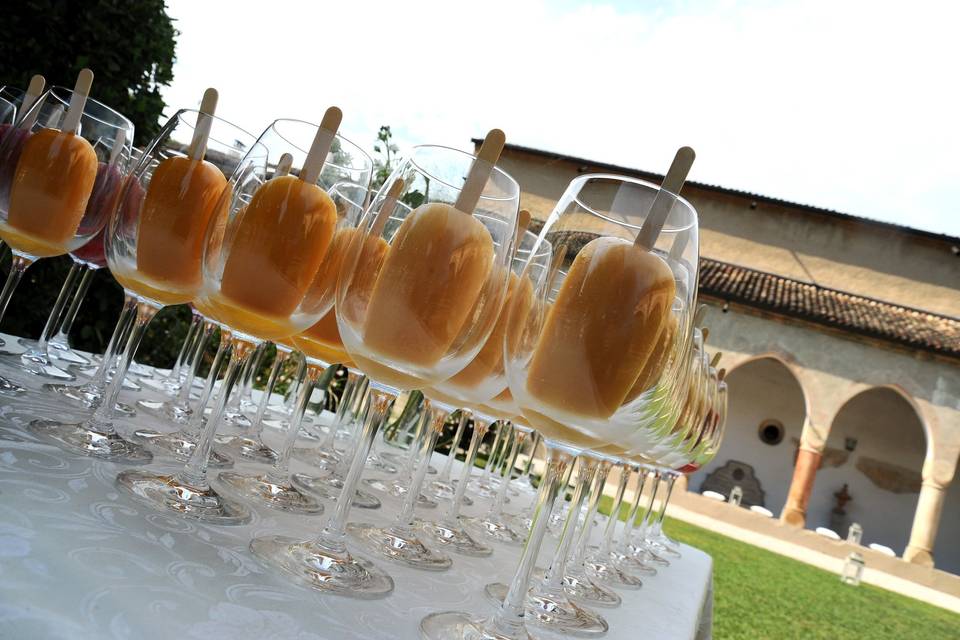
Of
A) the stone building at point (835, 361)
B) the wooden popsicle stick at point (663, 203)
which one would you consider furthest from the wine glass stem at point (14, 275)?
the stone building at point (835, 361)

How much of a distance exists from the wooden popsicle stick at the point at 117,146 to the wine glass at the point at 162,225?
25 cm

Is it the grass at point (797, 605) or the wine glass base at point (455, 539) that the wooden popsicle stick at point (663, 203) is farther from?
the grass at point (797, 605)

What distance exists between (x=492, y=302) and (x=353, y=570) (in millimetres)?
473

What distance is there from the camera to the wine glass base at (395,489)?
1856 mm

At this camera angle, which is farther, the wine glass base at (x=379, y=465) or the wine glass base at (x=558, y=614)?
the wine glass base at (x=379, y=465)

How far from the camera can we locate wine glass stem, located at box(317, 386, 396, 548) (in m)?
0.98

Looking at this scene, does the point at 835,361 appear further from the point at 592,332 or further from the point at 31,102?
the point at 31,102

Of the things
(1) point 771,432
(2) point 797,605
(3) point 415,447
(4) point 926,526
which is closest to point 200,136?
(3) point 415,447

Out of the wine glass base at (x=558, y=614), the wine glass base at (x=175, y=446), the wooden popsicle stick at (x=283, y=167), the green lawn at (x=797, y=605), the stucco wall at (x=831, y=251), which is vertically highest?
the stucco wall at (x=831, y=251)

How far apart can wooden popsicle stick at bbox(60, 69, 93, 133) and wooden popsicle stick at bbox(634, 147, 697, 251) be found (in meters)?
1.21

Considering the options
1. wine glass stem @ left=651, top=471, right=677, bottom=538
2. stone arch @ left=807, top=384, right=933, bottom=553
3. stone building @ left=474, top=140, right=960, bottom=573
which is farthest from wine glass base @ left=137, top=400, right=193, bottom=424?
stone arch @ left=807, top=384, right=933, bottom=553

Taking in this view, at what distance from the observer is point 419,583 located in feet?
3.60

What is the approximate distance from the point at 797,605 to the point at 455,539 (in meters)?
10.1

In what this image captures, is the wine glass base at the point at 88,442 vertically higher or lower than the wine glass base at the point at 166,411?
higher
